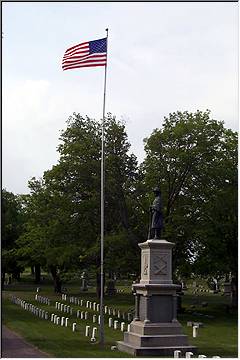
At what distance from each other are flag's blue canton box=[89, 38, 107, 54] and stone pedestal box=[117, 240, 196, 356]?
8271 millimetres

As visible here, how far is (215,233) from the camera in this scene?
37.4m

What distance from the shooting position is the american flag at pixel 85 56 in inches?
949

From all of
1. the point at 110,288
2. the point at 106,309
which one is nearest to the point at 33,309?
the point at 106,309

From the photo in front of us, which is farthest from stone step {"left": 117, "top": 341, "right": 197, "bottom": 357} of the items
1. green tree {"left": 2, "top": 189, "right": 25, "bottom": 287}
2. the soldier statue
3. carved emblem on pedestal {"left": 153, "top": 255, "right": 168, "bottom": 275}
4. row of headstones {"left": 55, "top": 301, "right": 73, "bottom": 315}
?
green tree {"left": 2, "top": 189, "right": 25, "bottom": 287}

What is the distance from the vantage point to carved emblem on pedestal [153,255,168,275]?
892 inches

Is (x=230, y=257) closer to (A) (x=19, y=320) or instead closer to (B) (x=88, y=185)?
(B) (x=88, y=185)

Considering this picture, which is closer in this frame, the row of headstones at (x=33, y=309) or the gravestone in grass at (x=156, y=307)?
the gravestone in grass at (x=156, y=307)

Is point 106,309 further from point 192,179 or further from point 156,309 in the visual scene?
point 156,309

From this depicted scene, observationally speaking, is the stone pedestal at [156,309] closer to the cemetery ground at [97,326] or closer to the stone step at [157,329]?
the stone step at [157,329]

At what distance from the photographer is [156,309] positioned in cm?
2244

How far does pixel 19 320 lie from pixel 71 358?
1548 centimetres

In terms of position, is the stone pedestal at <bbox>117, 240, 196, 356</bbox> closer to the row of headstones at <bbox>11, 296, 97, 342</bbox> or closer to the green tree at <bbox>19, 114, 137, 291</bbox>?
the row of headstones at <bbox>11, 296, 97, 342</bbox>

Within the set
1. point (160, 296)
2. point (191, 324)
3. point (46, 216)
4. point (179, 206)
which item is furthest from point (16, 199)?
point (160, 296)

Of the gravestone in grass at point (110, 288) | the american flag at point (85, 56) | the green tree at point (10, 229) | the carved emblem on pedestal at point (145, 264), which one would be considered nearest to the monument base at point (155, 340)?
the carved emblem on pedestal at point (145, 264)
